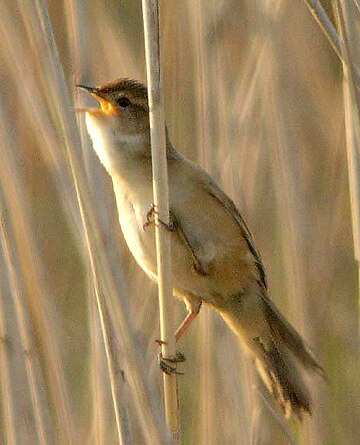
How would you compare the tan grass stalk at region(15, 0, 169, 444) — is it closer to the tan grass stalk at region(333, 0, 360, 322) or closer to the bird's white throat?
the bird's white throat

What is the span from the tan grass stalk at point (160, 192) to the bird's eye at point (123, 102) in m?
0.44

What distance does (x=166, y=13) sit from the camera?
243cm

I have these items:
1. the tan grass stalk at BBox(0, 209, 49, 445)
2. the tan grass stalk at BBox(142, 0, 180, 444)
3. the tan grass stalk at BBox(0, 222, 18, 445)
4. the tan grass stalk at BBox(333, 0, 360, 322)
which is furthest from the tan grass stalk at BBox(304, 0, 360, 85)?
the tan grass stalk at BBox(0, 222, 18, 445)

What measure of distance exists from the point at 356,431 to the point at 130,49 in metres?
1.29

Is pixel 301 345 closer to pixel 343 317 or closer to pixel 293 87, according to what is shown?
pixel 343 317

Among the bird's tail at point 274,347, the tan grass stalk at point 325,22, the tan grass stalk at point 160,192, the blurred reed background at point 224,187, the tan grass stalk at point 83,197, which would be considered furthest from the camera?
the bird's tail at point 274,347

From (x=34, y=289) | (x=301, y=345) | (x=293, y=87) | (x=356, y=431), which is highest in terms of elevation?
(x=293, y=87)

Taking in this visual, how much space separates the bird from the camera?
2025 millimetres

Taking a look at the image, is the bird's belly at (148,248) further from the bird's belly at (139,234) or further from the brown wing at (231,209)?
the brown wing at (231,209)

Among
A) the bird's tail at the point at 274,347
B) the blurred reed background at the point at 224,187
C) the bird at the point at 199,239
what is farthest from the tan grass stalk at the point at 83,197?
the bird's tail at the point at 274,347

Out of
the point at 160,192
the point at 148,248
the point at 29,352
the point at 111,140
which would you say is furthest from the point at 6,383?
the point at 160,192

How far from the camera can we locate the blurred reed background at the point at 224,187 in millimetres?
1993

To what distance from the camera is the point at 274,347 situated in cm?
218

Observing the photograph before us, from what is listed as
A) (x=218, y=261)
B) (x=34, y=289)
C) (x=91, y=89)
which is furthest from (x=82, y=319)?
(x=91, y=89)
